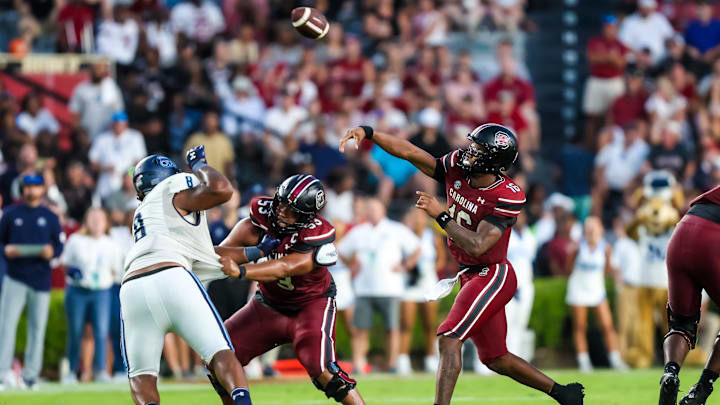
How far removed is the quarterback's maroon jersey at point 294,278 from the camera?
792cm

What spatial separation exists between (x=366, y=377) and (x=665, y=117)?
21.3 feet

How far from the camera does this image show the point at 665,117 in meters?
17.0

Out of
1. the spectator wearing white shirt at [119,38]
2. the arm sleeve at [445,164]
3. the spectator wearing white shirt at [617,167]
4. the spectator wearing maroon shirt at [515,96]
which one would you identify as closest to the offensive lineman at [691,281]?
the arm sleeve at [445,164]

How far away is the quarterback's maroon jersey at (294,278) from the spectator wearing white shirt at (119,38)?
1049cm

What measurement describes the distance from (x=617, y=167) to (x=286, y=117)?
192 inches

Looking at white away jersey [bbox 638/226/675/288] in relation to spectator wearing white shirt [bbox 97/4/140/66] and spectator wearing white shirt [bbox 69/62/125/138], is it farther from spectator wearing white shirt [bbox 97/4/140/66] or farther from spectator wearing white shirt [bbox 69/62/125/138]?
spectator wearing white shirt [bbox 97/4/140/66]

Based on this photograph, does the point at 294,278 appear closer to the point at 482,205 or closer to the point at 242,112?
the point at 482,205

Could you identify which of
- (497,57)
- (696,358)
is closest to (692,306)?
(696,358)

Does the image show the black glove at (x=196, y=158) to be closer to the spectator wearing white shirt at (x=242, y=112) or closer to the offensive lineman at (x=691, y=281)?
the offensive lineman at (x=691, y=281)

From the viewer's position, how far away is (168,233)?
7305 millimetres

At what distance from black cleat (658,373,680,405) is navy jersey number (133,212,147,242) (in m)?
3.49

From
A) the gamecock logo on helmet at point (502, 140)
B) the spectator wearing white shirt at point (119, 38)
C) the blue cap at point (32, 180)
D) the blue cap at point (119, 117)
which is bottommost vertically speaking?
the blue cap at point (32, 180)

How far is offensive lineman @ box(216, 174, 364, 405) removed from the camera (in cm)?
774

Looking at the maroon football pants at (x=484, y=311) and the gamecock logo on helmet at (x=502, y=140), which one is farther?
the gamecock logo on helmet at (x=502, y=140)
